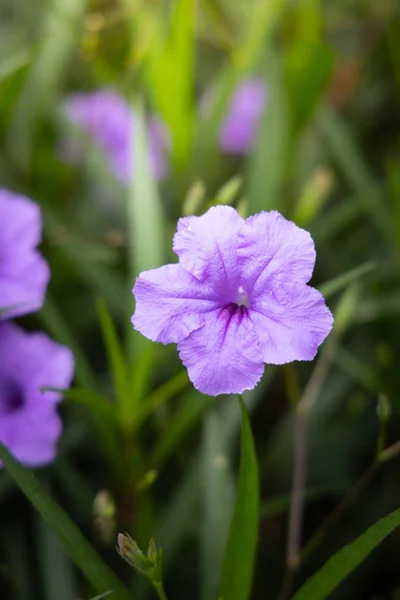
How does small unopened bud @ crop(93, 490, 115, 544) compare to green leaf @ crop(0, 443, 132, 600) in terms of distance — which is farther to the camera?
small unopened bud @ crop(93, 490, 115, 544)

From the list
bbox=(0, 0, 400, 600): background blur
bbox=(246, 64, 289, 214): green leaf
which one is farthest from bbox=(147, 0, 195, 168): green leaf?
bbox=(246, 64, 289, 214): green leaf

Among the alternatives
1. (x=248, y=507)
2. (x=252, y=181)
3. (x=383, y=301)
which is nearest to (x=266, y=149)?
(x=252, y=181)

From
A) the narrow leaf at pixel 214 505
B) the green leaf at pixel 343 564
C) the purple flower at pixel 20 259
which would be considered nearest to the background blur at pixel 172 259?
the narrow leaf at pixel 214 505

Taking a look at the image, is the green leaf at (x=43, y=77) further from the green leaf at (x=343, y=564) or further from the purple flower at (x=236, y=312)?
the green leaf at (x=343, y=564)

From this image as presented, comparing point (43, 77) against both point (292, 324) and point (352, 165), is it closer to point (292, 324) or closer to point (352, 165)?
point (352, 165)

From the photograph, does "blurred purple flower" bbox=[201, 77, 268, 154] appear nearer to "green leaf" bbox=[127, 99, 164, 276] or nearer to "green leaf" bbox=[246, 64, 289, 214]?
A: "green leaf" bbox=[246, 64, 289, 214]

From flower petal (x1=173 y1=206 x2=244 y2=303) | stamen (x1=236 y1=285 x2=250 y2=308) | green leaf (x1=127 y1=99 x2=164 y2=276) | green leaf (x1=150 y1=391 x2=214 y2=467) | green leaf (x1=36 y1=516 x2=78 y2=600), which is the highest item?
flower petal (x1=173 y1=206 x2=244 y2=303)
